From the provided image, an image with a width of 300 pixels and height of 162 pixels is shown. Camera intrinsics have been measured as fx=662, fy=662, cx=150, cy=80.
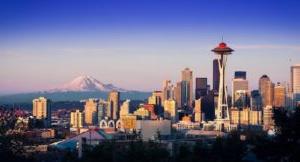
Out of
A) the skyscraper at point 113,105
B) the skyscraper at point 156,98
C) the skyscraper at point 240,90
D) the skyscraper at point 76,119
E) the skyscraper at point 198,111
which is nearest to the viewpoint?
the skyscraper at point 76,119

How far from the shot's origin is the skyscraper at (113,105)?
2452 inches

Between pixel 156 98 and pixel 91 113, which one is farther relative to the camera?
pixel 156 98

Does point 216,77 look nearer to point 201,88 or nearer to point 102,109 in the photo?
point 201,88

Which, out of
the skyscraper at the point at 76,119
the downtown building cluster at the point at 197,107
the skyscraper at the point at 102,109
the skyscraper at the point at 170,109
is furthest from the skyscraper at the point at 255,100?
the skyscraper at the point at 76,119

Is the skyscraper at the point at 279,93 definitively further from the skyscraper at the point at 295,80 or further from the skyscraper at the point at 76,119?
the skyscraper at the point at 76,119

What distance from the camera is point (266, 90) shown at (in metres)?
67.2

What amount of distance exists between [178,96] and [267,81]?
1009 cm

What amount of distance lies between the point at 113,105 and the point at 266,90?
51.6 ft

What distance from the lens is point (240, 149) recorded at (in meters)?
13.3

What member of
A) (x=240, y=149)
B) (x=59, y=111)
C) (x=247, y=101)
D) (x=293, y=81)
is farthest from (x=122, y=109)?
(x=240, y=149)

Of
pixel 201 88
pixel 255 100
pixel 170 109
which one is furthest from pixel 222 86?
pixel 201 88

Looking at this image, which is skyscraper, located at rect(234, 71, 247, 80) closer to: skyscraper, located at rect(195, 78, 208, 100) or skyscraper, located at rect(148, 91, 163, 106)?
skyscraper, located at rect(195, 78, 208, 100)

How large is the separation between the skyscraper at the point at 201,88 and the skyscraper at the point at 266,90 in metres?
5.95

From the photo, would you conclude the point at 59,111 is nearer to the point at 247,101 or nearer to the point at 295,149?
the point at 247,101
